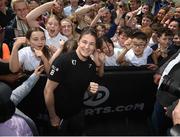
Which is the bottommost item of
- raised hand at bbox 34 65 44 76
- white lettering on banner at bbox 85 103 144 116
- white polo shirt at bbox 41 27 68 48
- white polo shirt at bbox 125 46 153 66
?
white lettering on banner at bbox 85 103 144 116

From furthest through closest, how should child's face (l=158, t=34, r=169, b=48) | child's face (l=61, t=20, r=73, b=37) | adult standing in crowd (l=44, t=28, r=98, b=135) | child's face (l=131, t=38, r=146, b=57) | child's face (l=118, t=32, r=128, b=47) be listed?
child's face (l=118, t=32, r=128, b=47) → child's face (l=158, t=34, r=169, b=48) → child's face (l=61, t=20, r=73, b=37) → child's face (l=131, t=38, r=146, b=57) → adult standing in crowd (l=44, t=28, r=98, b=135)

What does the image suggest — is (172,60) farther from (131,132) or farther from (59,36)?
(59,36)

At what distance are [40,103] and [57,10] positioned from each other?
2871 mm

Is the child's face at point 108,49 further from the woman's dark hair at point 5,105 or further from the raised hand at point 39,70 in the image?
the woman's dark hair at point 5,105

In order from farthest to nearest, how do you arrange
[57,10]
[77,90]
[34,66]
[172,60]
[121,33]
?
[57,10]
[121,33]
[34,66]
[172,60]
[77,90]

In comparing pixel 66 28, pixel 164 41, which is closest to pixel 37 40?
pixel 66 28

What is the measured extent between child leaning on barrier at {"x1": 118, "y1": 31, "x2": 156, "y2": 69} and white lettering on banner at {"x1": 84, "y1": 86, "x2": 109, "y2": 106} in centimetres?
58

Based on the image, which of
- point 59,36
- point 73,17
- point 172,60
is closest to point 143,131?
point 172,60

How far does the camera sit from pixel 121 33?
5766 mm

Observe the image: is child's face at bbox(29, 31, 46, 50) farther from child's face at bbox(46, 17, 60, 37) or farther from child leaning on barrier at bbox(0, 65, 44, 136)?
child leaning on barrier at bbox(0, 65, 44, 136)

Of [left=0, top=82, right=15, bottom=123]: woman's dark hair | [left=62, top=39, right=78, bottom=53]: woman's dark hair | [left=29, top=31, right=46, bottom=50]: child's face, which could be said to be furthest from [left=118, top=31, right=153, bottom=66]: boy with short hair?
[left=0, top=82, right=15, bottom=123]: woman's dark hair

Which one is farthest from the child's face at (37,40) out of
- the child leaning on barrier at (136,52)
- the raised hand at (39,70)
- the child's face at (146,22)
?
the child's face at (146,22)

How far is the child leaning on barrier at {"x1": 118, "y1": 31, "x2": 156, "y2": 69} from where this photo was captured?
4.98 metres

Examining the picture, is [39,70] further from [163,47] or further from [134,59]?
[163,47]
